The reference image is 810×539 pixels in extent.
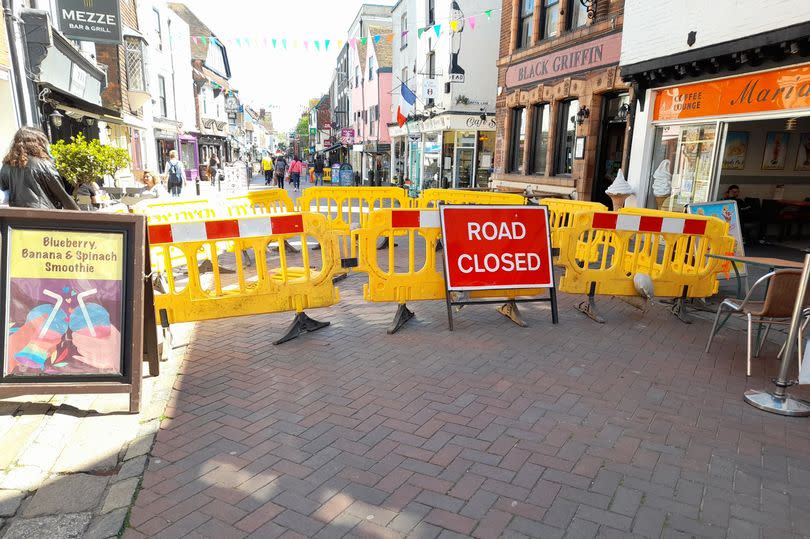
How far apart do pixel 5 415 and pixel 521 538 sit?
367cm

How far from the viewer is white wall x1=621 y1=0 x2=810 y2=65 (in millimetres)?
6983

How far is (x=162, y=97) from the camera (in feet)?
89.0

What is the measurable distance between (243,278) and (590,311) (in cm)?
402

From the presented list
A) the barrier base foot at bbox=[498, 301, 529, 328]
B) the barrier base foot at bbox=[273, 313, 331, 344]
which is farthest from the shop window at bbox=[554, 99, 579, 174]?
the barrier base foot at bbox=[273, 313, 331, 344]

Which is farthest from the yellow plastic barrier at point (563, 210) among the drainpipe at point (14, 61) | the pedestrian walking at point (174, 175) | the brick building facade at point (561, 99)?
the pedestrian walking at point (174, 175)

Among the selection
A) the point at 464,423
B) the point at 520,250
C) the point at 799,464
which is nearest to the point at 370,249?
the point at 520,250

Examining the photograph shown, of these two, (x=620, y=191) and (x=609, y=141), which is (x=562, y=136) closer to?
(x=609, y=141)

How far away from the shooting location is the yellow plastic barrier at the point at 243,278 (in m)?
4.47

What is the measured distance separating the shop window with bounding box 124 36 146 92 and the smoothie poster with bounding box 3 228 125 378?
20.6 m

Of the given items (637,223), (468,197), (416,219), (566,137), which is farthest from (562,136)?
(416,219)

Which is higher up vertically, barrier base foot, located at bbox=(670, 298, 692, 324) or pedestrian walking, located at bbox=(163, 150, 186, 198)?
pedestrian walking, located at bbox=(163, 150, 186, 198)

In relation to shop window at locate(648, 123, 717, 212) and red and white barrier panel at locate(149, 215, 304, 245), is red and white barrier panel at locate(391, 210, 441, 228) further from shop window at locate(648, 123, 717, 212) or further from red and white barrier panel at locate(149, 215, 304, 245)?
shop window at locate(648, 123, 717, 212)

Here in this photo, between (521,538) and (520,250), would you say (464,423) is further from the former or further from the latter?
(520,250)

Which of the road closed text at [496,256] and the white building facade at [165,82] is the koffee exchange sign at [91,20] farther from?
the white building facade at [165,82]
